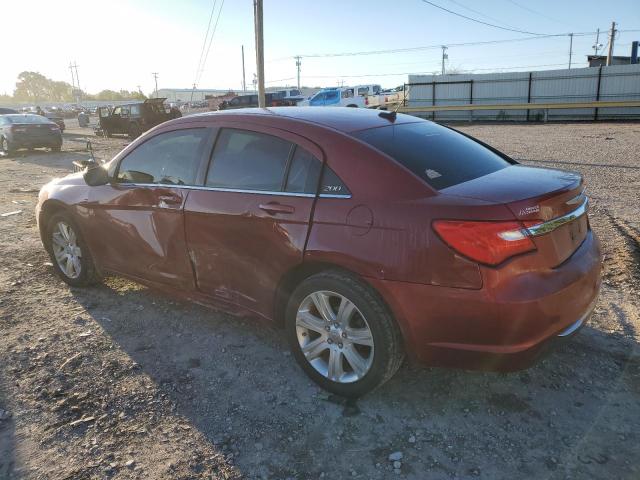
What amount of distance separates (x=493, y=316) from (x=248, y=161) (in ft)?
6.05

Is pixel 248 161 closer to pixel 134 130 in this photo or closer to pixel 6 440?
pixel 6 440

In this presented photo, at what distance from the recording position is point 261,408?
2939 mm

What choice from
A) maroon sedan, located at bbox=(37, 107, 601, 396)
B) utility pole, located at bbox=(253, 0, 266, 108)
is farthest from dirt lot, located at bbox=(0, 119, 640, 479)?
utility pole, located at bbox=(253, 0, 266, 108)

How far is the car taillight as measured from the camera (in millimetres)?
2396

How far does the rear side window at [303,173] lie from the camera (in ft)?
9.75

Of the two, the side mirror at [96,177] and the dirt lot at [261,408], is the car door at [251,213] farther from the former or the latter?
the side mirror at [96,177]

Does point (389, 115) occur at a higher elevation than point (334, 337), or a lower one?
higher

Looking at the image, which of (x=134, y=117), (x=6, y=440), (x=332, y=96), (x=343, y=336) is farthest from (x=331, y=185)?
(x=332, y=96)

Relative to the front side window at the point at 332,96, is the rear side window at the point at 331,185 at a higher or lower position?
lower

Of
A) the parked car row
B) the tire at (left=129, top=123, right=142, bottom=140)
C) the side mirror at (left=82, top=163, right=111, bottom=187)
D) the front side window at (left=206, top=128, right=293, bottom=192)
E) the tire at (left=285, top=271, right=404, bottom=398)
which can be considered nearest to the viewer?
the tire at (left=285, top=271, right=404, bottom=398)

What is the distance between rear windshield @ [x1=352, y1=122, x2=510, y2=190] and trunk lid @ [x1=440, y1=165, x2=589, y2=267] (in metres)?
0.12

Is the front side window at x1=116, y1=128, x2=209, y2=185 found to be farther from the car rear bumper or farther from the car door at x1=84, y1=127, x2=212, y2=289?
the car rear bumper

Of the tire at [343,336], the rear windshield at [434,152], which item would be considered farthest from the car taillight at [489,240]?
the tire at [343,336]

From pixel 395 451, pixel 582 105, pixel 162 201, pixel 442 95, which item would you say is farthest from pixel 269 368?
pixel 442 95
